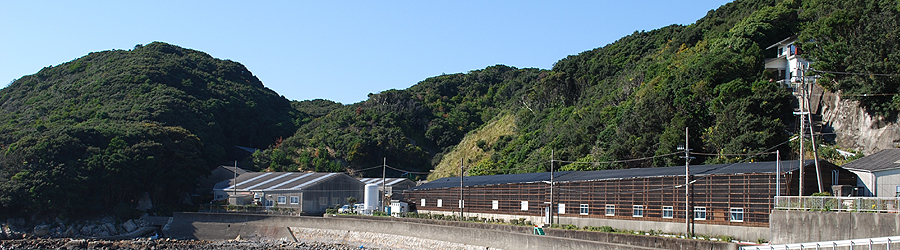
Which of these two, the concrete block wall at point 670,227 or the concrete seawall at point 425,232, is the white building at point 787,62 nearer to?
the concrete block wall at point 670,227

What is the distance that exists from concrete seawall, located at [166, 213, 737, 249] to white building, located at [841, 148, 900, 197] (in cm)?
887

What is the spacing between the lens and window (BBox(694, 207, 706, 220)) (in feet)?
89.8

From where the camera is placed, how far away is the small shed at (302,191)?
5369 centimetres

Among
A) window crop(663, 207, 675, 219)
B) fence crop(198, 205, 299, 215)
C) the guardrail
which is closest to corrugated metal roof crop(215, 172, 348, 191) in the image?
fence crop(198, 205, 299, 215)

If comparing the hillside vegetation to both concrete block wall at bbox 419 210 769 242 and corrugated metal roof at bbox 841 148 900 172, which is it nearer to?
corrugated metal roof at bbox 841 148 900 172

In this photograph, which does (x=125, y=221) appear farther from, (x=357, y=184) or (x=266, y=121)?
(x=266, y=121)

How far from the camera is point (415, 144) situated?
92.0 metres

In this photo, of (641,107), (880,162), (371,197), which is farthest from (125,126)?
(880,162)

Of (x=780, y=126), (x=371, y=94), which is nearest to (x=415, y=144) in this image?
(x=371, y=94)

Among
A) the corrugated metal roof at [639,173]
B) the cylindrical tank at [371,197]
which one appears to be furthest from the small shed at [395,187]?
the corrugated metal roof at [639,173]

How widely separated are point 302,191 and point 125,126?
24.0 metres

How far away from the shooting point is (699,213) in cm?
2758

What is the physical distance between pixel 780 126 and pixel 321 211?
3467 cm

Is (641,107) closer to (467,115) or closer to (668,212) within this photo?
(668,212)
